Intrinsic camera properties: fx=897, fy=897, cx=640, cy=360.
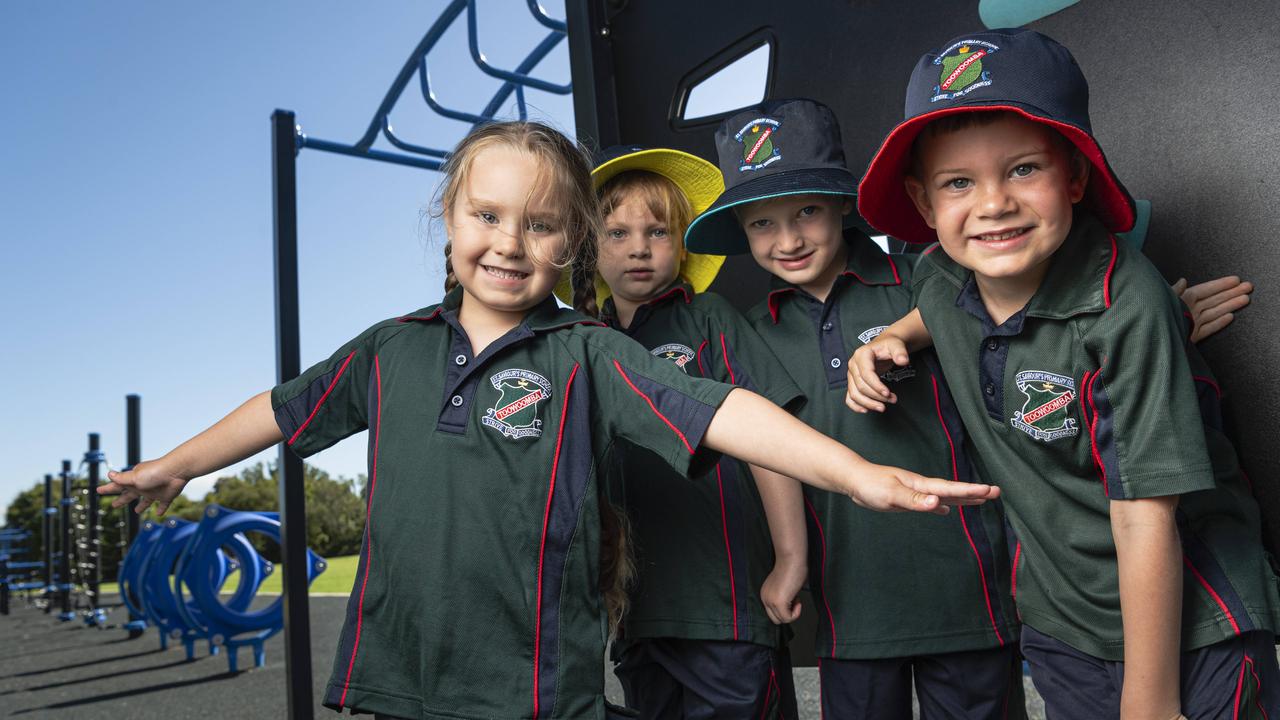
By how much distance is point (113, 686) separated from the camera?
5.15m

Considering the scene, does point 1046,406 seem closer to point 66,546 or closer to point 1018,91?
point 1018,91

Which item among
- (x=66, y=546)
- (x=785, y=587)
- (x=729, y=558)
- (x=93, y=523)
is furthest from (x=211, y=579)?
(x=785, y=587)

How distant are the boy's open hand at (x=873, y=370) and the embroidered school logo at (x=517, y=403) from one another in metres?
0.47

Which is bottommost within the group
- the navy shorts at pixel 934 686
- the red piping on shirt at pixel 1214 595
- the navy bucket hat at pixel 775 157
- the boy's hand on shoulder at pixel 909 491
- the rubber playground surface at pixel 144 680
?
the rubber playground surface at pixel 144 680

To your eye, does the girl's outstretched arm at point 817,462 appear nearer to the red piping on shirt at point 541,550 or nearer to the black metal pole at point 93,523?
the red piping on shirt at point 541,550

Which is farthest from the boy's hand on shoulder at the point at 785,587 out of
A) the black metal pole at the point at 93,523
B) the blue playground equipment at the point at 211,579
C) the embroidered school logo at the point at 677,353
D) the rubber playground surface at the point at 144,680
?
the black metal pole at the point at 93,523

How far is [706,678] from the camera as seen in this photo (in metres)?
1.55

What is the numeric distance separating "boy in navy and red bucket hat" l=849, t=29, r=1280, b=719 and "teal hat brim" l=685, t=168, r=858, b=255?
233 mm

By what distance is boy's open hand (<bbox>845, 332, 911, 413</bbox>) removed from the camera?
52.3 inches

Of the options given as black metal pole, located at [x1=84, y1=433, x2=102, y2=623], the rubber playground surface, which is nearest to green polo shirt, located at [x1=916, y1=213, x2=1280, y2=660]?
the rubber playground surface

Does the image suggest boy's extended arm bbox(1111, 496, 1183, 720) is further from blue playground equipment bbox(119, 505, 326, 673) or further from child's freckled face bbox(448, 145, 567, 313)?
blue playground equipment bbox(119, 505, 326, 673)

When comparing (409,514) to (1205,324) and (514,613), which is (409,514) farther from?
(1205,324)

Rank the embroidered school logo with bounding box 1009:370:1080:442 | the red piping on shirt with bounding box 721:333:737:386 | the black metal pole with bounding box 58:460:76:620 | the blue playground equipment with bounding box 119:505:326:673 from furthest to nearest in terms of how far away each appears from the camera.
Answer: the black metal pole with bounding box 58:460:76:620, the blue playground equipment with bounding box 119:505:326:673, the red piping on shirt with bounding box 721:333:737:386, the embroidered school logo with bounding box 1009:370:1080:442

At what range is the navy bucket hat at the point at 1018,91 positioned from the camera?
1.13 m
